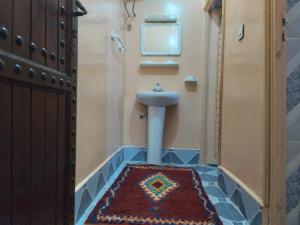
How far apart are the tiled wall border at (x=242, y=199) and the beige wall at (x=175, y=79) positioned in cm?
98

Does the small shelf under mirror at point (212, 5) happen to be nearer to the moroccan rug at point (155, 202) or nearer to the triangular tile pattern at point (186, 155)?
the triangular tile pattern at point (186, 155)

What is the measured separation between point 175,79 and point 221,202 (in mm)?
1554

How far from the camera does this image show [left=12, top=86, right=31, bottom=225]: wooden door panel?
631 millimetres

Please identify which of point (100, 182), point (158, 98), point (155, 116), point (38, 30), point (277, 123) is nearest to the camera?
point (38, 30)

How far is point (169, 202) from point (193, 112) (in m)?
1.38

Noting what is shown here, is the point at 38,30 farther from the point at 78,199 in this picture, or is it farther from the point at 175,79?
the point at 175,79

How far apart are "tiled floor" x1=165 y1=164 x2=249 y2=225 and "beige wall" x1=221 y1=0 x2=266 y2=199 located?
0.20 meters

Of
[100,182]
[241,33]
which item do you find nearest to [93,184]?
[100,182]

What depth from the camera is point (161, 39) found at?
278 cm

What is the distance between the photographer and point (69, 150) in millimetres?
989

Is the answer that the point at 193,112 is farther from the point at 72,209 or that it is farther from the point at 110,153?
the point at 72,209

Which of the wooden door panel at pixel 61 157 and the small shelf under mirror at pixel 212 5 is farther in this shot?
the small shelf under mirror at pixel 212 5

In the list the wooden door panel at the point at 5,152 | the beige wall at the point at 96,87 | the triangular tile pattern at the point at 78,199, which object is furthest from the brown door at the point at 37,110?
the beige wall at the point at 96,87

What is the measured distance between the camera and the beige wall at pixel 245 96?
1191 millimetres
